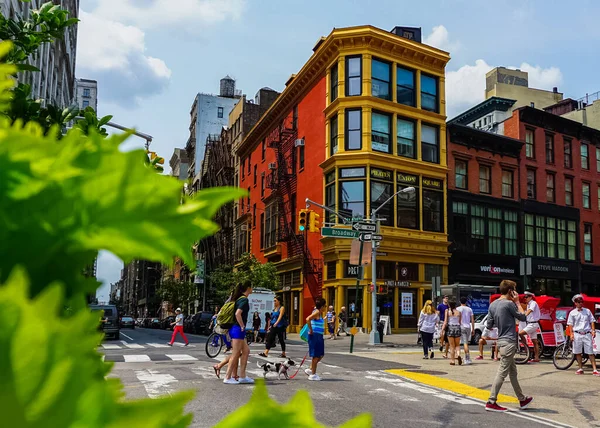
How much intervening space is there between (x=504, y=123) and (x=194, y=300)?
122 ft

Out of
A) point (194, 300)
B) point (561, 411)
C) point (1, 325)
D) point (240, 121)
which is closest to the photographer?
point (1, 325)

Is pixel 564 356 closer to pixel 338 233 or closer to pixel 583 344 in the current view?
pixel 583 344

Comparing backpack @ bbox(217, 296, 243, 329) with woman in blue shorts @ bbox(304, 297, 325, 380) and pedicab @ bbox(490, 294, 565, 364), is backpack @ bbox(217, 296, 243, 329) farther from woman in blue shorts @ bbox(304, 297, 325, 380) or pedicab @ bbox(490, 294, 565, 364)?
pedicab @ bbox(490, 294, 565, 364)

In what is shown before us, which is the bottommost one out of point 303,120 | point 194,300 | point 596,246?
point 194,300

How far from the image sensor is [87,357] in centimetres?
34

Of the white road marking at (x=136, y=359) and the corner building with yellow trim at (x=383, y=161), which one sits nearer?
the white road marking at (x=136, y=359)

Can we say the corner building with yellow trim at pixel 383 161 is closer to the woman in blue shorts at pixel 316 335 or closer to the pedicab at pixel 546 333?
the pedicab at pixel 546 333

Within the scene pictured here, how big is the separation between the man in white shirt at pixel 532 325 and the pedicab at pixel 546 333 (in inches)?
4.9

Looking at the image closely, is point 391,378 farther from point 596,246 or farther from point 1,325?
point 596,246

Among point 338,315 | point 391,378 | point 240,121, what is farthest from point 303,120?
point 391,378

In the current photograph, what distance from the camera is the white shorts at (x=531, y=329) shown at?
16078 millimetres

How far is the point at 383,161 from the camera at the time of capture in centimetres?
3102

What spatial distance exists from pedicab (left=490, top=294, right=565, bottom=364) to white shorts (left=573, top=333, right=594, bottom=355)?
2169 millimetres

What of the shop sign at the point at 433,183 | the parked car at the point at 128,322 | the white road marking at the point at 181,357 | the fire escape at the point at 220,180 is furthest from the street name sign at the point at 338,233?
the parked car at the point at 128,322
